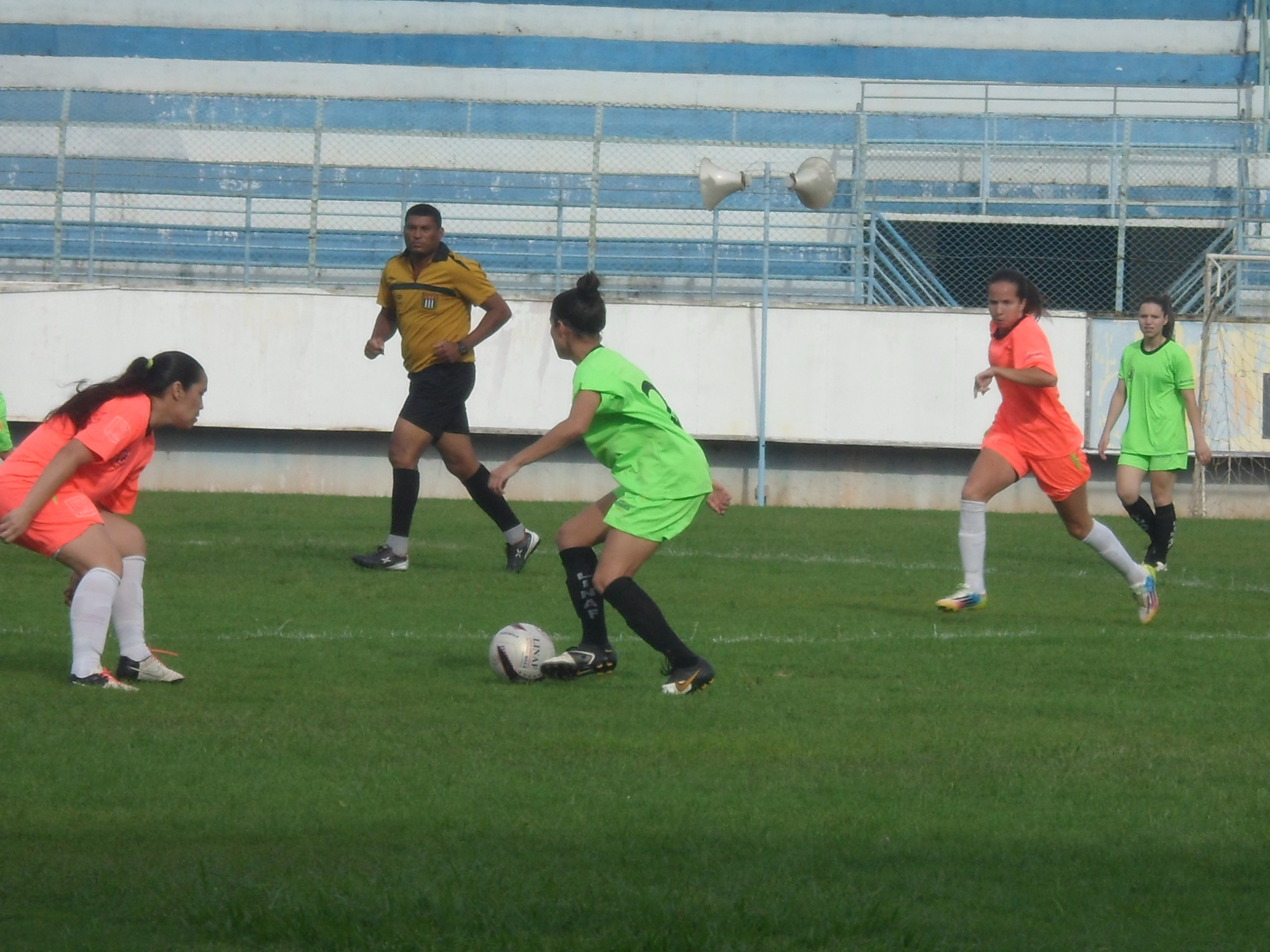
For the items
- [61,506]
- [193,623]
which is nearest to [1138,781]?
[61,506]

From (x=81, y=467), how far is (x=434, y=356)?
178 inches

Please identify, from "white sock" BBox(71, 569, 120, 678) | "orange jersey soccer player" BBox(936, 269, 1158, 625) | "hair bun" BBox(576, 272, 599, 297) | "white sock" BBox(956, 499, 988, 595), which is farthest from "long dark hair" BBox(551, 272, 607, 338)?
"white sock" BBox(956, 499, 988, 595)

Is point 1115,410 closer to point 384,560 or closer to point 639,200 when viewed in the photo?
point 384,560

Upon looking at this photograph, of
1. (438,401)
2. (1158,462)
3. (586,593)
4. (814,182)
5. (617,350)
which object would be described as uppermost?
(814,182)

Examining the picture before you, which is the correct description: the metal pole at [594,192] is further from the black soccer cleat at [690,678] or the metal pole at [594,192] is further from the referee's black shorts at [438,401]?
the black soccer cleat at [690,678]

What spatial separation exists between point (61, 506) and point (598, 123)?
600 inches

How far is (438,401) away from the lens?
34.2ft

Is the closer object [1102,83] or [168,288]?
[168,288]

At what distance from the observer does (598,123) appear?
2056 centimetres

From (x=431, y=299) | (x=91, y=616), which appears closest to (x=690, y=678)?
(x=91, y=616)

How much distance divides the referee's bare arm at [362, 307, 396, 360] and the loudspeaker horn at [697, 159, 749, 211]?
22.1 ft

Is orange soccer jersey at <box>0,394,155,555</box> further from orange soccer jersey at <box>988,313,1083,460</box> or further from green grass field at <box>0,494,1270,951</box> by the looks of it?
orange soccer jersey at <box>988,313,1083,460</box>

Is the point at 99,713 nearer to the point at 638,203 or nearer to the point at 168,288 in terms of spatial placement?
the point at 168,288

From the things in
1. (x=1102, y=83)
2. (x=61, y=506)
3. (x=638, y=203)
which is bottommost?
(x=61, y=506)
